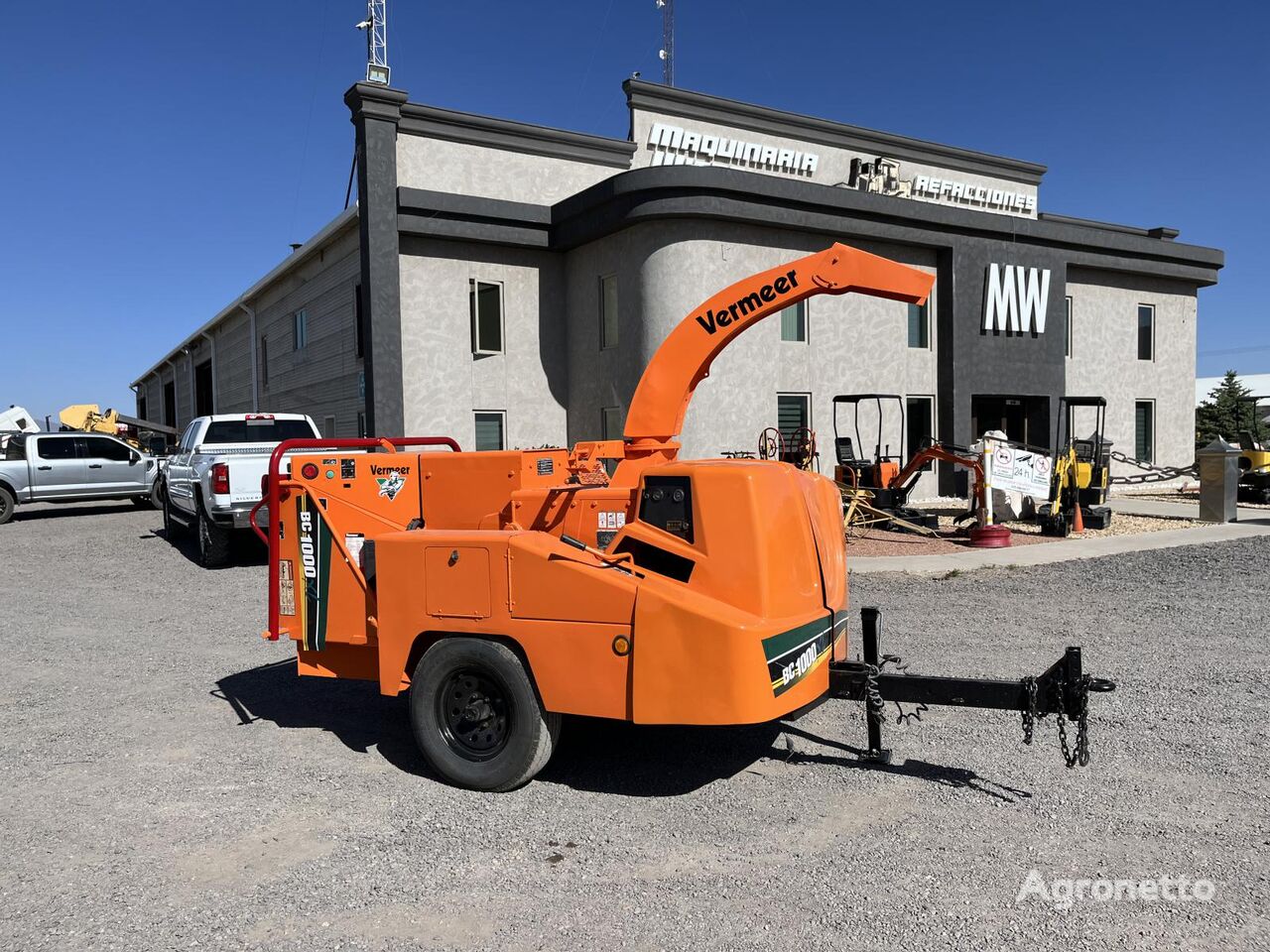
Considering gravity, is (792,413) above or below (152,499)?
above

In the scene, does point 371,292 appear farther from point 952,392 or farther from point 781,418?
point 952,392

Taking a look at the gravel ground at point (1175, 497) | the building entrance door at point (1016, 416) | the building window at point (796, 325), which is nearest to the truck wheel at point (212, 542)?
the building window at point (796, 325)

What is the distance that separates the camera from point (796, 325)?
18391 mm

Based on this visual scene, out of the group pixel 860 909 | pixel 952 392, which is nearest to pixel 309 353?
pixel 952 392

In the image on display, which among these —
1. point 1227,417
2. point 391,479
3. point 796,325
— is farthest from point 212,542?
point 1227,417

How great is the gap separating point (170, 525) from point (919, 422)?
15190mm

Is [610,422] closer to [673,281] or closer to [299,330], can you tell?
[673,281]

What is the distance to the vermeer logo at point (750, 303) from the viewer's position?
674cm

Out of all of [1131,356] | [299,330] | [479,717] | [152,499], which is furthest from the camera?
[299,330]

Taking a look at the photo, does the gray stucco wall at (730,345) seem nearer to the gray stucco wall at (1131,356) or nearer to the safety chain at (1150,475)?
the gray stucco wall at (1131,356)

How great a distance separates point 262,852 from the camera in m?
4.04

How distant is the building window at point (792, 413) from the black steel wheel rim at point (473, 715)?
13892 mm

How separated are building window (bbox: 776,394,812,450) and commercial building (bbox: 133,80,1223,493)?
49mm

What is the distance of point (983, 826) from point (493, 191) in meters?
16.6
